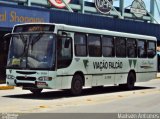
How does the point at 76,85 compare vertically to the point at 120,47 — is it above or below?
below

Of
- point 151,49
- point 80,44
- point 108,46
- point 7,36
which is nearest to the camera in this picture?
point 7,36

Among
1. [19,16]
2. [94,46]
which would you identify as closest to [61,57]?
[94,46]

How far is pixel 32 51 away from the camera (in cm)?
1739

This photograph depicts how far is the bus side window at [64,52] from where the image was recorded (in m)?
17.4

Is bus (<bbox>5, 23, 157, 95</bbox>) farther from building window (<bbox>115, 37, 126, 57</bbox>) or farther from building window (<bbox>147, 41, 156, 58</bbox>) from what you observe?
building window (<bbox>147, 41, 156, 58</bbox>)

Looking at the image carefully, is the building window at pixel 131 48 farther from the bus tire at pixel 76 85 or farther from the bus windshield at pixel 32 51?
the bus windshield at pixel 32 51

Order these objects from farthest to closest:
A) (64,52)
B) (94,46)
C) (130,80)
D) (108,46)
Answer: (130,80) < (108,46) < (94,46) < (64,52)

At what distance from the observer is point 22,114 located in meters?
12.1

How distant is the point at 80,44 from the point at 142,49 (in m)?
6.10

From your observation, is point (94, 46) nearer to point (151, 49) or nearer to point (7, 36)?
point (7, 36)

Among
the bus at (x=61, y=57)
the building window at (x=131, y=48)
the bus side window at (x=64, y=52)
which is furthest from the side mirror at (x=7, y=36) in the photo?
the building window at (x=131, y=48)

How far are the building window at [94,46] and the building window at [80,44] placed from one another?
0.38 metres

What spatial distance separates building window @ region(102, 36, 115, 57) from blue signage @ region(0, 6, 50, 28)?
706 centimetres

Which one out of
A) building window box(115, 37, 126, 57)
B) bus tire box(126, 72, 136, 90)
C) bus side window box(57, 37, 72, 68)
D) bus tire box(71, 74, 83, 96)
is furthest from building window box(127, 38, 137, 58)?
bus side window box(57, 37, 72, 68)
